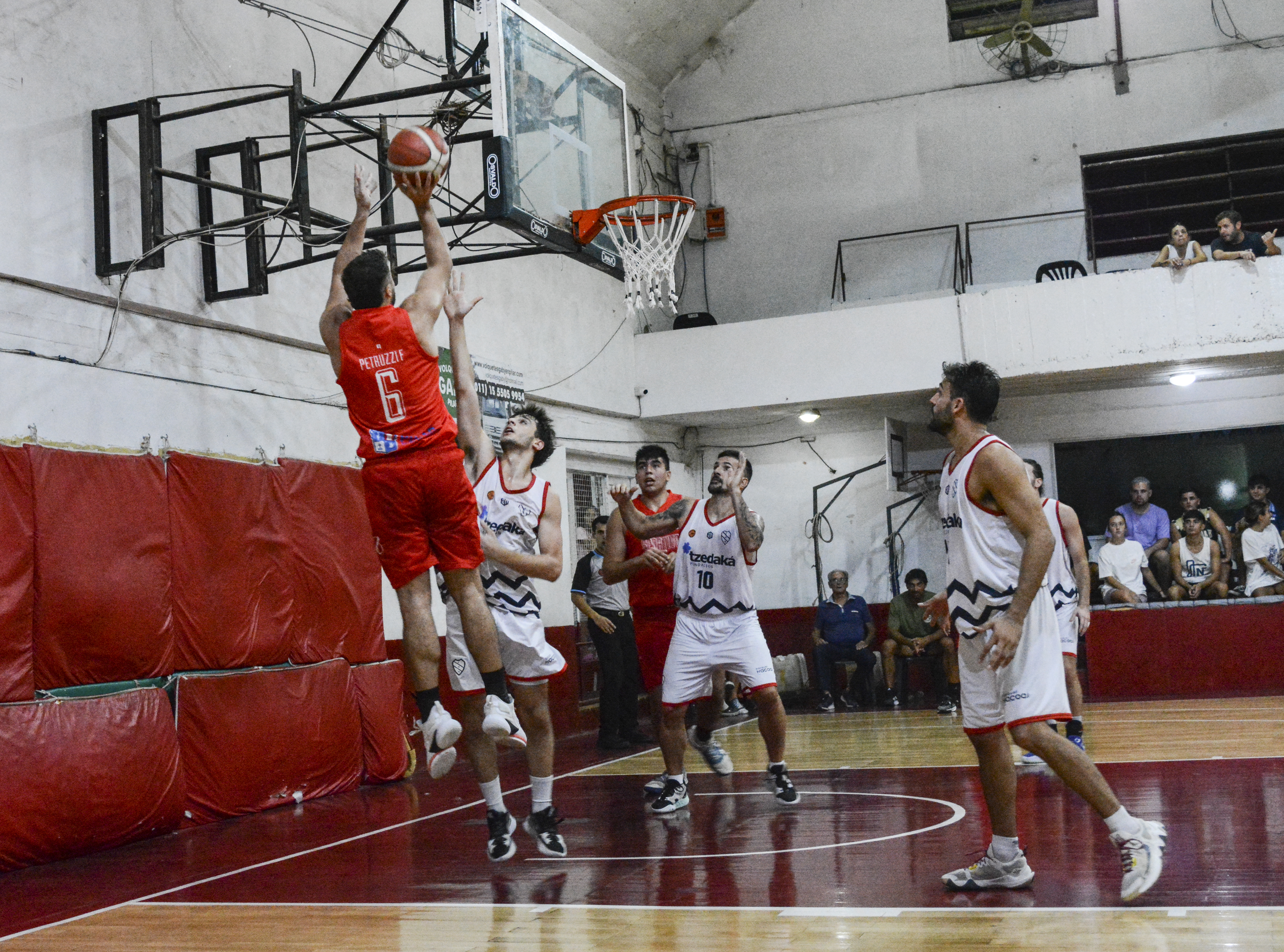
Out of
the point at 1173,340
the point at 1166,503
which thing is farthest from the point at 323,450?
the point at 1166,503

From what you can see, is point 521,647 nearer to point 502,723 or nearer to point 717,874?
point 502,723

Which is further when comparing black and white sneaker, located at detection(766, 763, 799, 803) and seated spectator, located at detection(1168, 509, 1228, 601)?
seated spectator, located at detection(1168, 509, 1228, 601)

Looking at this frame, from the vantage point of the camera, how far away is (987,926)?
392 centimetres

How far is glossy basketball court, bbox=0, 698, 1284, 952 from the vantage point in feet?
13.2

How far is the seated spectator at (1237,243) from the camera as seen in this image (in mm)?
13266

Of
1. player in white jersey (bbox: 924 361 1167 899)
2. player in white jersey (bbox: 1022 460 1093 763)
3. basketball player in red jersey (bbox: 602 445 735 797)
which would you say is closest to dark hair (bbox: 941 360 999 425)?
player in white jersey (bbox: 924 361 1167 899)

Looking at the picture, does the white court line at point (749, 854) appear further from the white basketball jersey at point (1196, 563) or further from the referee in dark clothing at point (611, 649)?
the white basketball jersey at point (1196, 563)

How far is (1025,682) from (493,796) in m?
2.36

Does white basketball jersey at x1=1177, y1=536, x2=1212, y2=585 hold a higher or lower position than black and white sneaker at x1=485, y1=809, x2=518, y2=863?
higher

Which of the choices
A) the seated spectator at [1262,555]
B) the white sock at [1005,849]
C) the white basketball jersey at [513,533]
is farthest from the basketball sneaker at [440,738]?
the seated spectator at [1262,555]

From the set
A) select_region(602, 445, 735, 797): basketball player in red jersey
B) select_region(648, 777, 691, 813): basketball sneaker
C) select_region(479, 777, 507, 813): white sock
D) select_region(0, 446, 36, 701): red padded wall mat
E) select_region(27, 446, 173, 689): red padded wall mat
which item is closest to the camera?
select_region(479, 777, 507, 813): white sock

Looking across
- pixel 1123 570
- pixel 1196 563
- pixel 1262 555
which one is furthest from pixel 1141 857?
pixel 1262 555

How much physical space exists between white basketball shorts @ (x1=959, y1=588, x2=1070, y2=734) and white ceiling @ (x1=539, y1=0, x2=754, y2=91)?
10813mm

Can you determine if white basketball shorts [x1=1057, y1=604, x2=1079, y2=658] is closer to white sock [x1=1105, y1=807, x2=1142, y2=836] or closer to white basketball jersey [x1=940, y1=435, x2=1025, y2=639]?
white basketball jersey [x1=940, y1=435, x2=1025, y2=639]
